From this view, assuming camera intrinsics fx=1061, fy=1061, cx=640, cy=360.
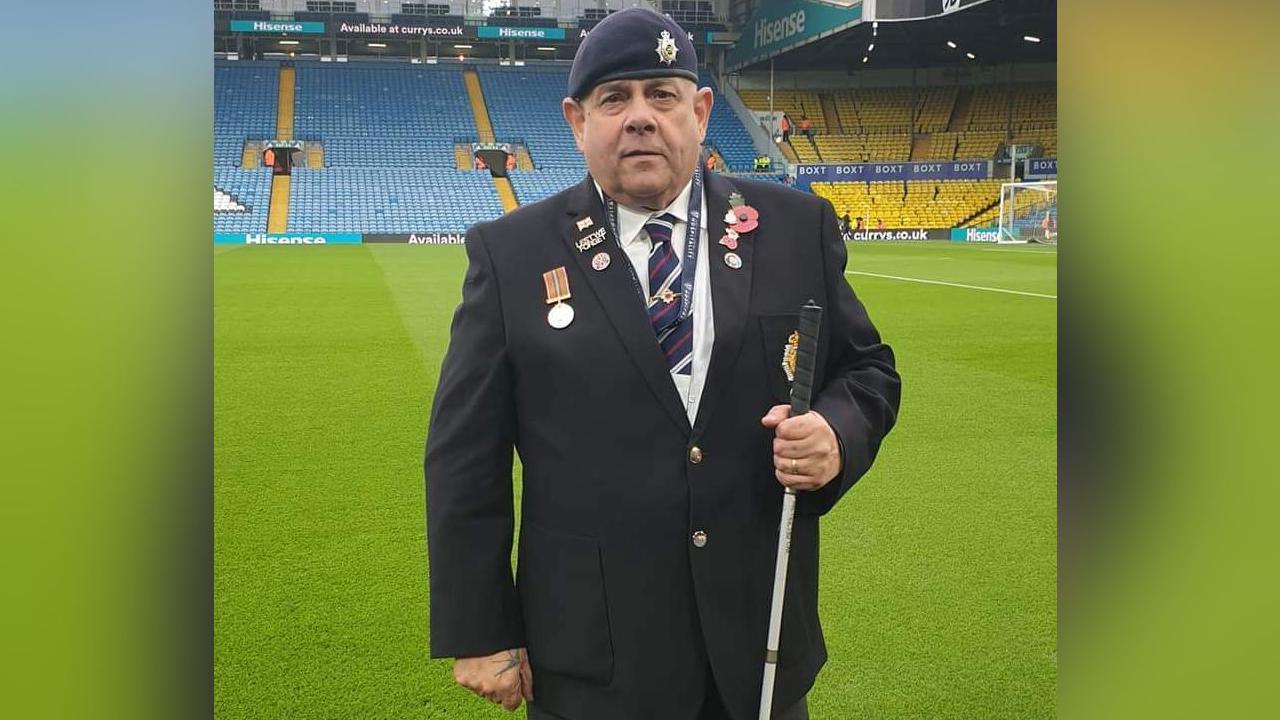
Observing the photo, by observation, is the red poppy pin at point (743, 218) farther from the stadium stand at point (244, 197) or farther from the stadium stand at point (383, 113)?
the stadium stand at point (383, 113)

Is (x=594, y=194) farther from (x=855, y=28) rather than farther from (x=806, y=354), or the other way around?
(x=855, y=28)

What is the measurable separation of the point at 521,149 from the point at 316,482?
37265 millimetres

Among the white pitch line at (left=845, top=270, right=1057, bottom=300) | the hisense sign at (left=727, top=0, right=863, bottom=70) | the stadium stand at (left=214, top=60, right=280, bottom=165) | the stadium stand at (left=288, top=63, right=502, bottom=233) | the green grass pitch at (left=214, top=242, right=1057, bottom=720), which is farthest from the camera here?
the stadium stand at (left=214, top=60, right=280, bottom=165)

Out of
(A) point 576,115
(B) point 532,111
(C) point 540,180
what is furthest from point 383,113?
(A) point 576,115

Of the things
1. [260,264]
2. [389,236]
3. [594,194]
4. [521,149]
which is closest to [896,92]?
[521,149]

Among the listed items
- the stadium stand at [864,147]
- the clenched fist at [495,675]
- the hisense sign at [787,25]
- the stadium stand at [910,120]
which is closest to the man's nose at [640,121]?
the clenched fist at [495,675]

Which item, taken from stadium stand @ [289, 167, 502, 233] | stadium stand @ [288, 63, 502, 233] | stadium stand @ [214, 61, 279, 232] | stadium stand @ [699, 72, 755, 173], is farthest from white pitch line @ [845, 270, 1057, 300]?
stadium stand @ [699, 72, 755, 173]

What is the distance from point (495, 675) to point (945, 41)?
40121 mm

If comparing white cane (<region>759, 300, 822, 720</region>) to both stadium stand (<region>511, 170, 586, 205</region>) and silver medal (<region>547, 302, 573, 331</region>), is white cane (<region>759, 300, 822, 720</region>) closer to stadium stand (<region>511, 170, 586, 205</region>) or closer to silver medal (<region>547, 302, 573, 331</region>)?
silver medal (<region>547, 302, 573, 331</region>)

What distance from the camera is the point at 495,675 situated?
1.82 metres

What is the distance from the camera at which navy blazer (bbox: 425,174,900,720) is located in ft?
5.70

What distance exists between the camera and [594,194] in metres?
1.84

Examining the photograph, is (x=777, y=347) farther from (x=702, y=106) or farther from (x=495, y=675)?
(x=495, y=675)
